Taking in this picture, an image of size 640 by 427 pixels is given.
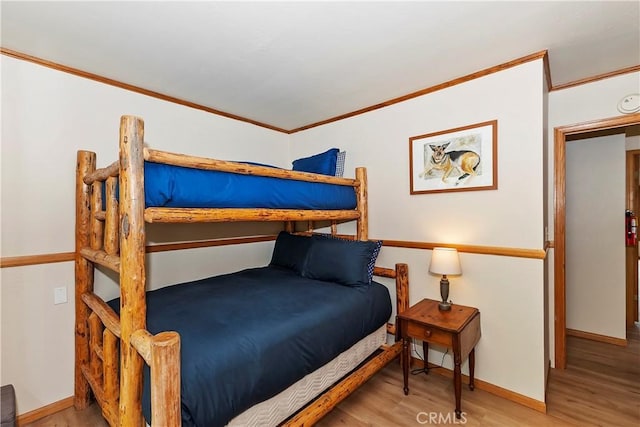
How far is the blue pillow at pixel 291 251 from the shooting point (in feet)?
9.31

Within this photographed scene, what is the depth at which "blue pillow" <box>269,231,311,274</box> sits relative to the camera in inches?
112

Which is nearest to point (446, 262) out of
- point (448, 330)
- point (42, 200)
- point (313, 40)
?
point (448, 330)

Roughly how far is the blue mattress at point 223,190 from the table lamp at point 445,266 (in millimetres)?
986

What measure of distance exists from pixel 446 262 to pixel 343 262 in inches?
32.0

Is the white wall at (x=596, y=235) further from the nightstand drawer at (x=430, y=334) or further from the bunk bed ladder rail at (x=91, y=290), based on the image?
the bunk bed ladder rail at (x=91, y=290)

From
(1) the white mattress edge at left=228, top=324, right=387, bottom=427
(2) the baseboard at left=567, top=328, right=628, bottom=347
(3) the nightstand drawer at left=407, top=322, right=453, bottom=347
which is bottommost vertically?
(2) the baseboard at left=567, top=328, right=628, bottom=347

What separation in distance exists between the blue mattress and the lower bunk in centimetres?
59

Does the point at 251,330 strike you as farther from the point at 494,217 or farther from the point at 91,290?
the point at 494,217

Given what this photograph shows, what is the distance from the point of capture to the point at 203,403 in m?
1.24

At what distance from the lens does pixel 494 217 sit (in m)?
2.20

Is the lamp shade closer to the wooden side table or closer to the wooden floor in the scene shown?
the wooden side table

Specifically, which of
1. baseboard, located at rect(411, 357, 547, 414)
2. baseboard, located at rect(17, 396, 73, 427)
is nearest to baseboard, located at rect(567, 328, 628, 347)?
baseboard, located at rect(411, 357, 547, 414)

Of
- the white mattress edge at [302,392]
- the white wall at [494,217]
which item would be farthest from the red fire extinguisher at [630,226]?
the white mattress edge at [302,392]

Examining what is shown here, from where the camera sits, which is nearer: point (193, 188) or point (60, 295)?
point (193, 188)
